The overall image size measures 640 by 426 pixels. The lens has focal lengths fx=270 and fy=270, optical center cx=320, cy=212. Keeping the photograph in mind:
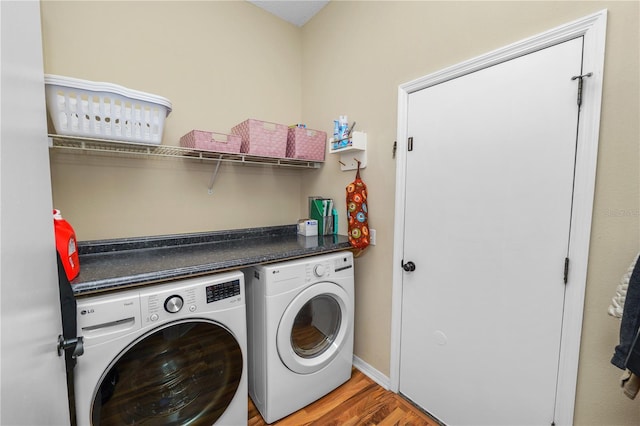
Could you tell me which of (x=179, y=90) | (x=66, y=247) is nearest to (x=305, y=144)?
(x=179, y=90)

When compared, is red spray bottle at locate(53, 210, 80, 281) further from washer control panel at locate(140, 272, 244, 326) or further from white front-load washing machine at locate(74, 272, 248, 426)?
washer control panel at locate(140, 272, 244, 326)

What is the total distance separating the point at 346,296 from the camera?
180 centimetres

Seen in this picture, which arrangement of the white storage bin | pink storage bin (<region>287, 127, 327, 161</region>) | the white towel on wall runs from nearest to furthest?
the white towel on wall → the white storage bin → pink storage bin (<region>287, 127, 327, 161</region>)

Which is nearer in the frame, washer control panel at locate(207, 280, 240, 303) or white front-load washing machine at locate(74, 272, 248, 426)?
white front-load washing machine at locate(74, 272, 248, 426)

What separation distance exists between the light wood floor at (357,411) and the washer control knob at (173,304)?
0.92 meters

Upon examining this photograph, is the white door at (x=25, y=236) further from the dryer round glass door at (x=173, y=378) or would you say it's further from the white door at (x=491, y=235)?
the white door at (x=491, y=235)

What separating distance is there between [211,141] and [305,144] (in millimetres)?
674

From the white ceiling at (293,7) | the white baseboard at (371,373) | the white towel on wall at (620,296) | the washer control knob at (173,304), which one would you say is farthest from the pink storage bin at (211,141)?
the white towel on wall at (620,296)

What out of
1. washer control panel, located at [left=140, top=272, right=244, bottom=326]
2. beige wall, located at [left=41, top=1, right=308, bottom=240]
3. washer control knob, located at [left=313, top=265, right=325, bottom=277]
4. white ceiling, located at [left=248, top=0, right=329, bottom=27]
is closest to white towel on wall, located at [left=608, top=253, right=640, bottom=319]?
washer control knob, located at [left=313, top=265, right=325, bottom=277]

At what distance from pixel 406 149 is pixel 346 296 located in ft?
3.33

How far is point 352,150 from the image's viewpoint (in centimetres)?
188

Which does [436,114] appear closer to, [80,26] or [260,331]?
[260,331]

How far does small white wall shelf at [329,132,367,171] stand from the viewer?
1.83m

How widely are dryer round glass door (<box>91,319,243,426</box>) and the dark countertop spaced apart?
256 mm
